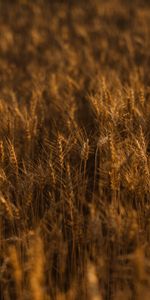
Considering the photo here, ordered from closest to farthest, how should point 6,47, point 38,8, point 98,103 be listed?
1. point 98,103
2. point 6,47
3. point 38,8

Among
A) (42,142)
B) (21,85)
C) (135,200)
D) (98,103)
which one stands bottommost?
(135,200)

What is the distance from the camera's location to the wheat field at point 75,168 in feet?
4.34

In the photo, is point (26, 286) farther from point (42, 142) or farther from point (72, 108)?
point (72, 108)

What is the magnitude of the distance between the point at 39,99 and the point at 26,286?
4.36 ft

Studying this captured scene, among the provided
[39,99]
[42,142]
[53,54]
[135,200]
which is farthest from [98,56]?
[135,200]

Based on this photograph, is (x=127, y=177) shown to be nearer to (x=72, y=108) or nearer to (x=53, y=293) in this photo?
(x=53, y=293)

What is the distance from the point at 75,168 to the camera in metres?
1.89

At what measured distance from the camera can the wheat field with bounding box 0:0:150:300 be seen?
1322 mm

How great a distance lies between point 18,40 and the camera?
4633mm

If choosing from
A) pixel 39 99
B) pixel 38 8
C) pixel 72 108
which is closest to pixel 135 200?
pixel 72 108

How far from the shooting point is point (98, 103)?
6.84 ft

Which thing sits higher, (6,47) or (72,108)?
(6,47)

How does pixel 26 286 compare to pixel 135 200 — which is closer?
pixel 26 286

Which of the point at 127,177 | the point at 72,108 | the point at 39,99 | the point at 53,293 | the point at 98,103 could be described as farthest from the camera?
the point at 39,99
